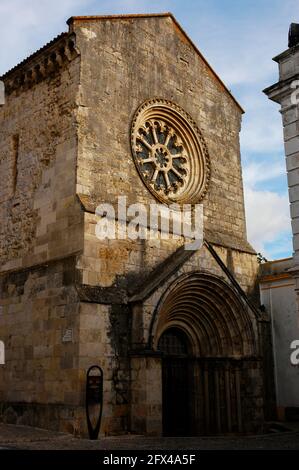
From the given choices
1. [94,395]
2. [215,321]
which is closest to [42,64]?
[215,321]

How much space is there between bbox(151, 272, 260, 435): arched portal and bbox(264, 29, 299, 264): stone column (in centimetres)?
397

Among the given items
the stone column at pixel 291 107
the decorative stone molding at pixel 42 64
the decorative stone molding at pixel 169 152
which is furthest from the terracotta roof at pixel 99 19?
the stone column at pixel 291 107

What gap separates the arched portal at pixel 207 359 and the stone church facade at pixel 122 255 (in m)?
0.04

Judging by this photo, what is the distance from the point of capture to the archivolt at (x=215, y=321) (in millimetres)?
14031

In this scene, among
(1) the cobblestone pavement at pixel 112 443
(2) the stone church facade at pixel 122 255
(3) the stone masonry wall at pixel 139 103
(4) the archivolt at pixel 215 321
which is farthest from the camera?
(4) the archivolt at pixel 215 321

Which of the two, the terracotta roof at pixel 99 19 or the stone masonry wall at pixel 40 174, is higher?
the terracotta roof at pixel 99 19

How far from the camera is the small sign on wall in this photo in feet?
37.2

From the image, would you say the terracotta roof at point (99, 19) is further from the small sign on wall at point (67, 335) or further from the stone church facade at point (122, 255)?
the small sign on wall at point (67, 335)

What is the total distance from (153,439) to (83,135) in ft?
22.5

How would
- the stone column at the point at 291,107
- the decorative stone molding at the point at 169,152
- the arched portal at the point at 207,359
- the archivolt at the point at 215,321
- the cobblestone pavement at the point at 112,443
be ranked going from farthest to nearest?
the decorative stone molding at the point at 169,152, the archivolt at the point at 215,321, the arched portal at the point at 207,359, the stone column at the point at 291,107, the cobblestone pavement at the point at 112,443

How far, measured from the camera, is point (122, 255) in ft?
41.3

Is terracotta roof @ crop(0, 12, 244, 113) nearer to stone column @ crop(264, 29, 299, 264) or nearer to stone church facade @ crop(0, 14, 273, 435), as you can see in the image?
stone church facade @ crop(0, 14, 273, 435)

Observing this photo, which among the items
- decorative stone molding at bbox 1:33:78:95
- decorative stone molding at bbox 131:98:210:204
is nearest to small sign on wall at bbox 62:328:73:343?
decorative stone molding at bbox 131:98:210:204

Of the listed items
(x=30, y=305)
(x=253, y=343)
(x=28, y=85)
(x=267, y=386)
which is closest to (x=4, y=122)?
(x=28, y=85)
